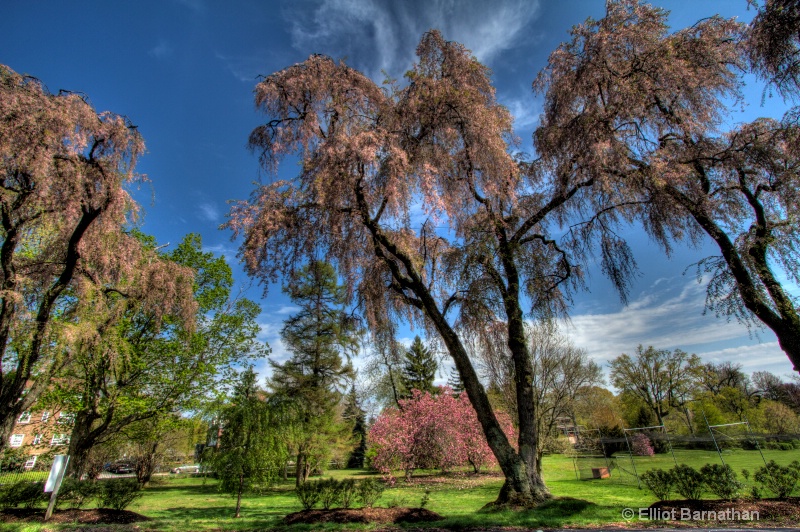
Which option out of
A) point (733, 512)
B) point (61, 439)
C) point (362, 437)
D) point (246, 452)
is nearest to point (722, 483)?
A: point (733, 512)

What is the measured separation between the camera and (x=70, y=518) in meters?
8.52

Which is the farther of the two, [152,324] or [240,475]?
[152,324]

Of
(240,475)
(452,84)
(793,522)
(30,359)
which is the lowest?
(793,522)

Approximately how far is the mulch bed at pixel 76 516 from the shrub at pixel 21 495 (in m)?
0.40

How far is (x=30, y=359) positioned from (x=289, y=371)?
15.5 metres

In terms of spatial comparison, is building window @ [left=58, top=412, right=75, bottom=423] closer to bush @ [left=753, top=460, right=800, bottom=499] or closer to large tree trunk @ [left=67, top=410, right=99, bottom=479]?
large tree trunk @ [left=67, top=410, right=99, bottom=479]

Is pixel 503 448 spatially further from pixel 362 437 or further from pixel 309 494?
pixel 362 437

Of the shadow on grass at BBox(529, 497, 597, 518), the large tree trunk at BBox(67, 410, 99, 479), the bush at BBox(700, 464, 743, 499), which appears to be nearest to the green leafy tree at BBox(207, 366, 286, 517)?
the large tree trunk at BBox(67, 410, 99, 479)

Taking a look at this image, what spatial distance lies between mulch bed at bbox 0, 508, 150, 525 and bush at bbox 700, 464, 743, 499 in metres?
12.3

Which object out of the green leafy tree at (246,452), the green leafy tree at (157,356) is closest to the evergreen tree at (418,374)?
the green leafy tree at (157,356)

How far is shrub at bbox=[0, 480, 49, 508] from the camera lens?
31.4 ft

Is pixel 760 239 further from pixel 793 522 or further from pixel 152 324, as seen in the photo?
pixel 152 324

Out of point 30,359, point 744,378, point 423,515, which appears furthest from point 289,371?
point 744,378

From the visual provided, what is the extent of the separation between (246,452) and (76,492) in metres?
4.29
